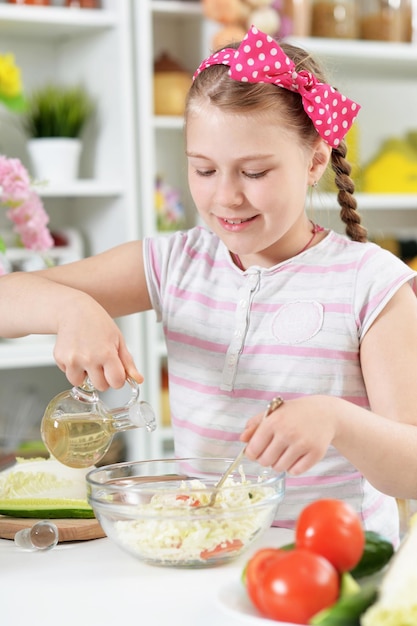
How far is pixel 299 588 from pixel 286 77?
2.38 feet

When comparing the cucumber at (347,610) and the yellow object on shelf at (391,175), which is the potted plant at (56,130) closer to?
the yellow object on shelf at (391,175)

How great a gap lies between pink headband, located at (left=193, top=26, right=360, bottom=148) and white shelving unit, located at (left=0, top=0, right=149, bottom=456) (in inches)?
56.9

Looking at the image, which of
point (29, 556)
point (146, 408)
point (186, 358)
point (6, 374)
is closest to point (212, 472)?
point (146, 408)

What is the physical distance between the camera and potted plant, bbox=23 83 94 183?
2.68 m

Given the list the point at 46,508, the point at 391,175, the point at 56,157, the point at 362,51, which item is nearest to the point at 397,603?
the point at 46,508

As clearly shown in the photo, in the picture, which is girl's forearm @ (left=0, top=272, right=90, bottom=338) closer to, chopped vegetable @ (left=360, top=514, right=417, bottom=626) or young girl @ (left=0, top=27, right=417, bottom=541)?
young girl @ (left=0, top=27, right=417, bottom=541)

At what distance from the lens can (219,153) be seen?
116 cm

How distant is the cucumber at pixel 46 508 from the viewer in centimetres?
108

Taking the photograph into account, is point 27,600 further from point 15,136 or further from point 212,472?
point 15,136

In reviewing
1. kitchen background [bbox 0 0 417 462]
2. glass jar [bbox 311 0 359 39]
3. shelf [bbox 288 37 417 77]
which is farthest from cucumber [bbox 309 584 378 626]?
glass jar [bbox 311 0 359 39]

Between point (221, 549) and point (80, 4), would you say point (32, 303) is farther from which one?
point (80, 4)

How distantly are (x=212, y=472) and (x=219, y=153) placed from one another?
0.38m

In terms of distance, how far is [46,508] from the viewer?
1.08 metres

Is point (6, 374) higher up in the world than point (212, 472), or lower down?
lower down
